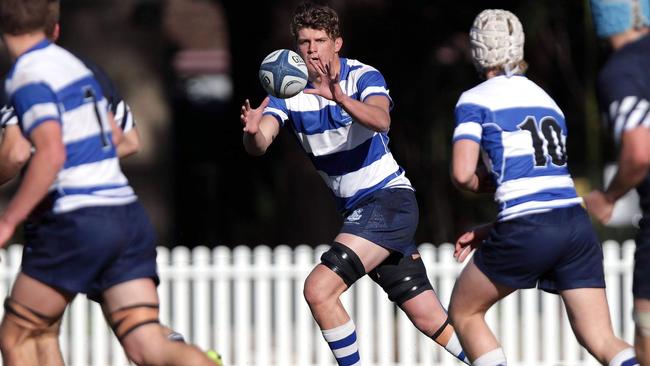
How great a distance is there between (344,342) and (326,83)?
1335 mm

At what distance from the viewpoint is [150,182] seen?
64.1 feet

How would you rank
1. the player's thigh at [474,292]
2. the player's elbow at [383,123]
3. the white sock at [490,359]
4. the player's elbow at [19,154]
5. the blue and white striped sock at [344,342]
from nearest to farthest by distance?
the player's elbow at [19,154] → the player's thigh at [474,292] → the white sock at [490,359] → the player's elbow at [383,123] → the blue and white striped sock at [344,342]

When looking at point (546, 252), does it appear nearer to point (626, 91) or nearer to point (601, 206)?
point (601, 206)

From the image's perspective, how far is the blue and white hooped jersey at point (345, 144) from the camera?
6.66 m

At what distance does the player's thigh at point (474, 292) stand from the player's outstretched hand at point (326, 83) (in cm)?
103

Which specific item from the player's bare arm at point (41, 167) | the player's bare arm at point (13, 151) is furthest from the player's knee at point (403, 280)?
the player's bare arm at point (41, 167)

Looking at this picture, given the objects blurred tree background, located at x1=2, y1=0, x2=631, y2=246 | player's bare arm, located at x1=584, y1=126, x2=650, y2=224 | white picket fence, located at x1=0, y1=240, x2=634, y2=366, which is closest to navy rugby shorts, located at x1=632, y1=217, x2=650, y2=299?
player's bare arm, located at x1=584, y1=126, x2=650, y2=224

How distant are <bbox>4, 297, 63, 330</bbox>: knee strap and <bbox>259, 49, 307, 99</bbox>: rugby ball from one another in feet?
5.62

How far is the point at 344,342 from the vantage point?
6.57 metres

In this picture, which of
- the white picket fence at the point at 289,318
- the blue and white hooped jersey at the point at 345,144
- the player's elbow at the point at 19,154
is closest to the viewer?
the player's elbow at the point at 19,154

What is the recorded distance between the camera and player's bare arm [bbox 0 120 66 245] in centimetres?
507

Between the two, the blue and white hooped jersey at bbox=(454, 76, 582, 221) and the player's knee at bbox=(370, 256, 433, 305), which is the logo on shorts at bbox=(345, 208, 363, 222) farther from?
the blue and white hooped jersey at bbox=(454, 76, 582, 221)

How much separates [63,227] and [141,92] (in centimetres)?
1279

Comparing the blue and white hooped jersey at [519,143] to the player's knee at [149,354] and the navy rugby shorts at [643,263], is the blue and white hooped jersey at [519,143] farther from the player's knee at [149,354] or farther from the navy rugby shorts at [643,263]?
the player's knee at [149,354]
